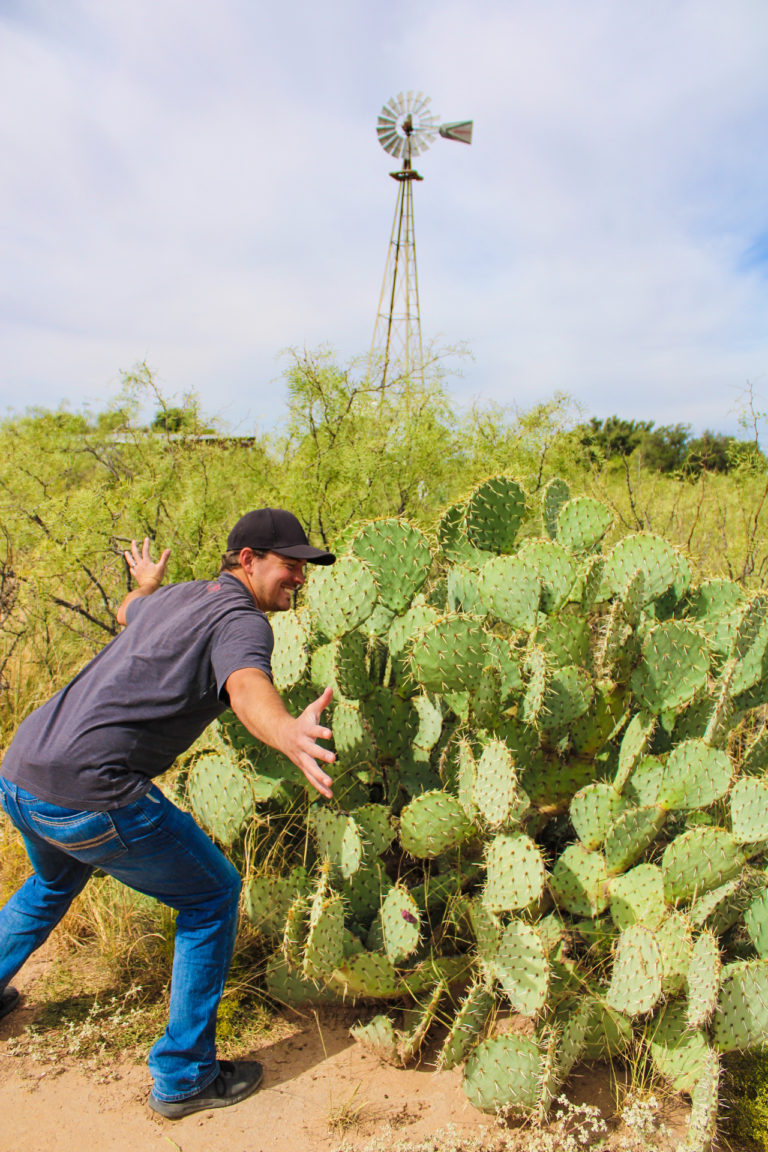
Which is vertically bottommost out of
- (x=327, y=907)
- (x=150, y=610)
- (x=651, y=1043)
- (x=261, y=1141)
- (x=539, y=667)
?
(x=261, y=1141)

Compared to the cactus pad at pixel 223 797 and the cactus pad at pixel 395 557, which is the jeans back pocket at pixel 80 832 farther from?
the cactus pad at pixel 395 557

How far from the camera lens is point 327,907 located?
2.35 m

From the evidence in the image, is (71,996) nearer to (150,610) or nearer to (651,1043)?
(150,610)

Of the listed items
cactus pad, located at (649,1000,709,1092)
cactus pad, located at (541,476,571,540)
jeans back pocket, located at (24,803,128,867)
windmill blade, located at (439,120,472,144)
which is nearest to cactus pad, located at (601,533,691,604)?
cactus pad, located at (541,476,571,540)

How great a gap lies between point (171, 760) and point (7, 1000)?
1.28 m

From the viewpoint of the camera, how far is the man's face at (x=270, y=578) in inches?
92.7

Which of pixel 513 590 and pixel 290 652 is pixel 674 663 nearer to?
pixel 513 590

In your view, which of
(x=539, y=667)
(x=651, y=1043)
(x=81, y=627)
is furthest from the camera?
(x=81, y=627)

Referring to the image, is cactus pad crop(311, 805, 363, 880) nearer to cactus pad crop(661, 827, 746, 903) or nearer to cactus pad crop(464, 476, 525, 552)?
cactus pad crop(661, 827, 746, 903)

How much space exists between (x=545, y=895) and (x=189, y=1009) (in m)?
1.24

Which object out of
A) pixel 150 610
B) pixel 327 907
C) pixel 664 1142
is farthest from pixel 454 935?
pixel 150 610

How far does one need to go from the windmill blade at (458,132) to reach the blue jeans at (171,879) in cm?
1085

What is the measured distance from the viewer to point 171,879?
84.6 inches

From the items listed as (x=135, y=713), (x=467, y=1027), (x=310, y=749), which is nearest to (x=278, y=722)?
(x=310, y=749)
